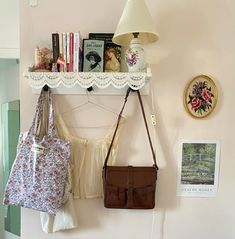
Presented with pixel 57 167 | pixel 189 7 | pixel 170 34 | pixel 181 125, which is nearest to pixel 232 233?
pixel 181 125

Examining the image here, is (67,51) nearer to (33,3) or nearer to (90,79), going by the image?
(90,79)

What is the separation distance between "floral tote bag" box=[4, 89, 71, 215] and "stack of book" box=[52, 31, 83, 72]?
356 millimetres

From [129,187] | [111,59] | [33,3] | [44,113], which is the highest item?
[33,3]

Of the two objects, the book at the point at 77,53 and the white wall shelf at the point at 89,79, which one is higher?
the book at the point at 77,53

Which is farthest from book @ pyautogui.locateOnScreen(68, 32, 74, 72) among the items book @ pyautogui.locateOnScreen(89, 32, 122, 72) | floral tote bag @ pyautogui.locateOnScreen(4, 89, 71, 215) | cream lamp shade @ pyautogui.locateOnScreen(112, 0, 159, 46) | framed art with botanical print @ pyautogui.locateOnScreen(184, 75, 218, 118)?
framed art with botanical print @ pyautogui.locateOnScreen(184, 75, 218, 118)

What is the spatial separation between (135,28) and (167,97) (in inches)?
17.4

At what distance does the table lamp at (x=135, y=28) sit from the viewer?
139cm

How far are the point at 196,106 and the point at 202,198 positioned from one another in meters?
0.51

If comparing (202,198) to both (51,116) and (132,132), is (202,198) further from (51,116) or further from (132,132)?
(51,116)

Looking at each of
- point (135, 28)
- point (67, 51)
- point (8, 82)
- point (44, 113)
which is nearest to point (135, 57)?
point (135, 28)

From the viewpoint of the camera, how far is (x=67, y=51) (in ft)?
4.95

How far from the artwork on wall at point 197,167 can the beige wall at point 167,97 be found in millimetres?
35

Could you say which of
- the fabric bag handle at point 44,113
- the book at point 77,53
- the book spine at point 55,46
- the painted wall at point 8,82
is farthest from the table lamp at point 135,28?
the painted wall at point 8,82

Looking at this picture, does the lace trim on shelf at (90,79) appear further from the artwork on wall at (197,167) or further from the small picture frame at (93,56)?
the artwork on wall at (197,167)
